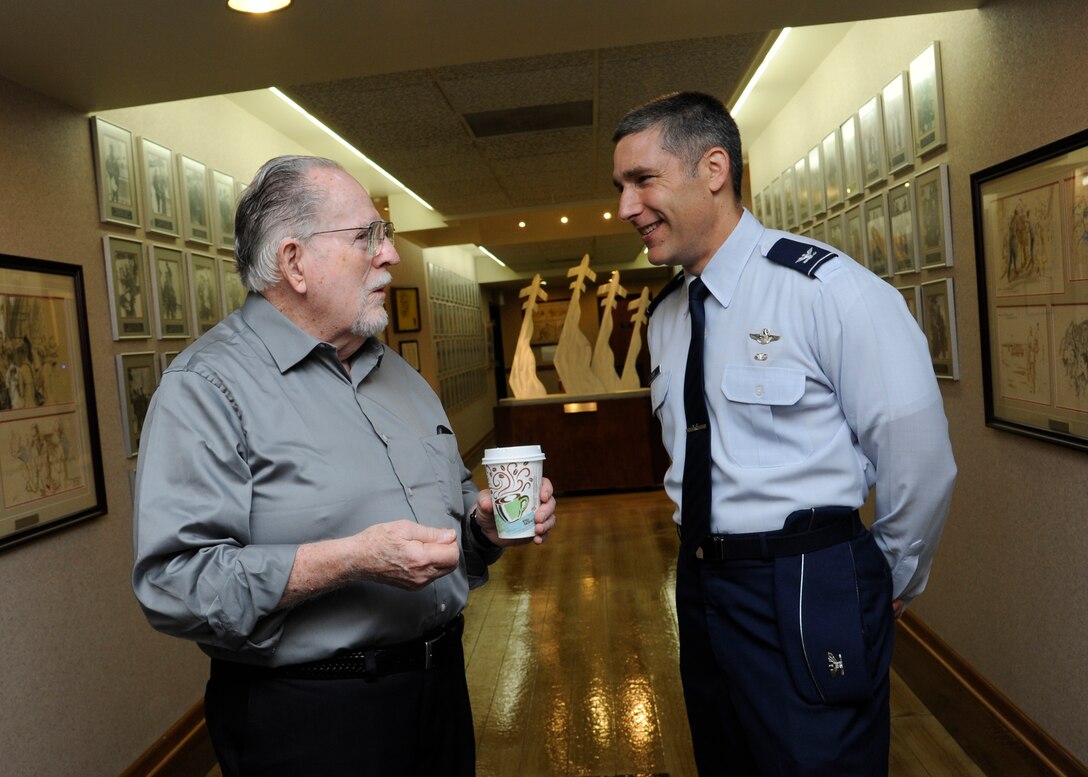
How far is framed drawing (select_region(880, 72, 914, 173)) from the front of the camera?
11.6 feet

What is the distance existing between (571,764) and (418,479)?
198cm

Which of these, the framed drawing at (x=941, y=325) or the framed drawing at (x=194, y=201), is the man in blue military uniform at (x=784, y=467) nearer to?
the framed drawing at (x=941, y=325)

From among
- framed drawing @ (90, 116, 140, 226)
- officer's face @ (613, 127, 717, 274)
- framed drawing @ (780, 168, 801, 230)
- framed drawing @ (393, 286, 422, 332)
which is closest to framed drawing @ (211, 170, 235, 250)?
framed drawing @ (90, 116, 140, 226)

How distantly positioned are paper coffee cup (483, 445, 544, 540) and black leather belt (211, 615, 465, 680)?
0.78 feet

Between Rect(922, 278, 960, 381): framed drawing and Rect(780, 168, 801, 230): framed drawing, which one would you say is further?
Rect(780, 168, 801, 230): framed drawing

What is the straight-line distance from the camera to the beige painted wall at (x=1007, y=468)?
2502mm

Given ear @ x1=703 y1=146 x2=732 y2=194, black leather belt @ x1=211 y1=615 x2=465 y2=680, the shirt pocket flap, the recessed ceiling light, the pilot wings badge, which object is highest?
the recessed ceiling light

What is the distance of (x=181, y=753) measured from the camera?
10.8 ft

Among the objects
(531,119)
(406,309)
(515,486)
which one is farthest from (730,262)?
(406,309)

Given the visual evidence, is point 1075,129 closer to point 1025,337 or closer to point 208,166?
point 1025,337

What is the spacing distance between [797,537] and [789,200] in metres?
4.31

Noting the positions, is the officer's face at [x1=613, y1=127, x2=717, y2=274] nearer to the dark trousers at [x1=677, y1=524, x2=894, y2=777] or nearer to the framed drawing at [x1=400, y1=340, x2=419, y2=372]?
the dark trousers at [x1=677, y1=524, x2=894, y2=777]

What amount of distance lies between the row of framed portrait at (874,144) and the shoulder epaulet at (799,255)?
183 centimetres

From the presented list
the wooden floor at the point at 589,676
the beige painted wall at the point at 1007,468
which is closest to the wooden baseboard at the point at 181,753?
the wooden floor at the point at 589,676
